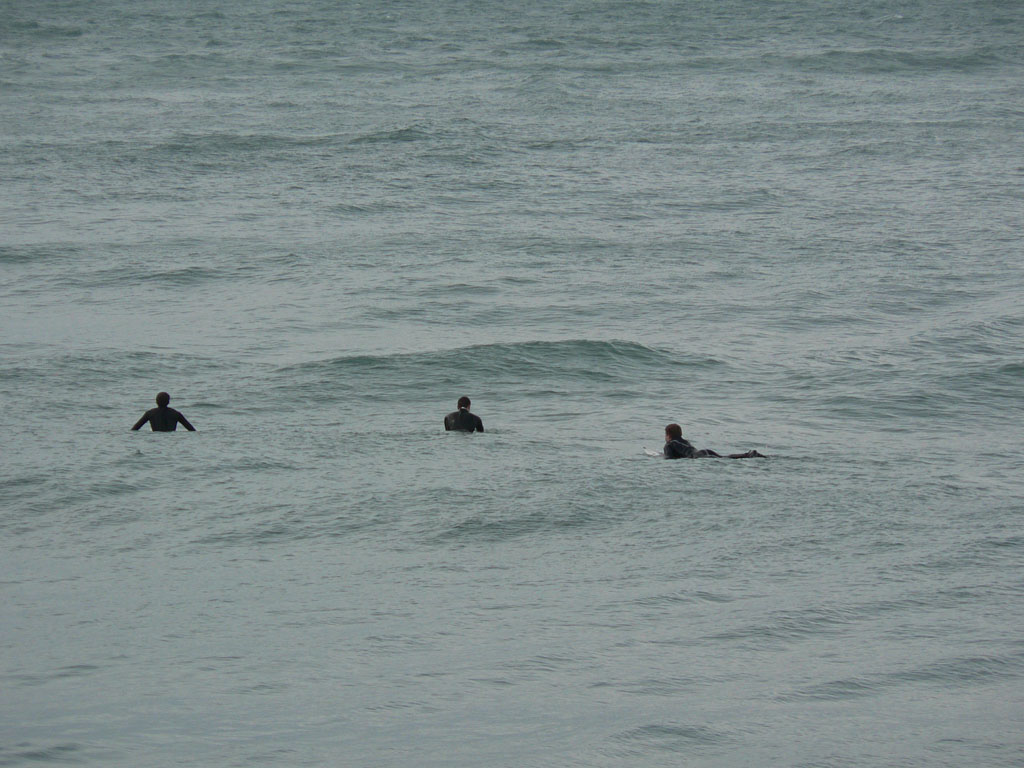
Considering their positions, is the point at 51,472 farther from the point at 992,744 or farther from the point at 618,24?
the point at 618,24

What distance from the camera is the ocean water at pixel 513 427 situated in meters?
12.4

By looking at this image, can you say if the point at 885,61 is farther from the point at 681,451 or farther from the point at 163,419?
the point at 163,419

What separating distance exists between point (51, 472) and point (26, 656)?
6.52 metres

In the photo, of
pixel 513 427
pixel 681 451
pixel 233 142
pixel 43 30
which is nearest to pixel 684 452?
pixel 681 451

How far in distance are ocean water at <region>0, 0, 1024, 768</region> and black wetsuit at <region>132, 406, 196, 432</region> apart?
1.39 ft

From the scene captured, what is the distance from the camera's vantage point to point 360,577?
1528 centimetres

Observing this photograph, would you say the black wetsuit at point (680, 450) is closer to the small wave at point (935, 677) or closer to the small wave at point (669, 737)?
the small wave at point (935, 677)

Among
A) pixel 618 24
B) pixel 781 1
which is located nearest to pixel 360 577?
pixel 618 24

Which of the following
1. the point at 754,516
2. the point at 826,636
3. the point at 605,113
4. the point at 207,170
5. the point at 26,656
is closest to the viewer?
the point at 26,656

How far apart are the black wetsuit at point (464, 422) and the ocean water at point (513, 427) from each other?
399 mm

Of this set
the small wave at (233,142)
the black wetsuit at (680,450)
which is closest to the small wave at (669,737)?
the black wetsuit at (680,450)

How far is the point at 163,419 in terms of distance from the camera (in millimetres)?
20984

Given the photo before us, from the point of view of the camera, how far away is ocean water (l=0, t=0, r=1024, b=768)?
1238cm

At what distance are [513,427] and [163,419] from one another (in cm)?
574
